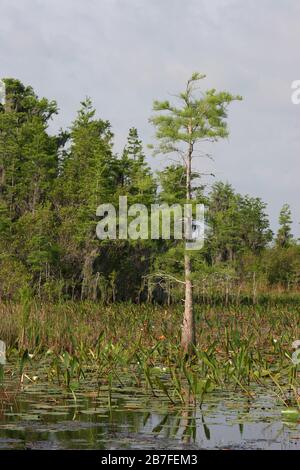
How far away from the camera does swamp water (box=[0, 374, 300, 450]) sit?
7.62 meters

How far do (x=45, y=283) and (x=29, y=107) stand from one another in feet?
50.1

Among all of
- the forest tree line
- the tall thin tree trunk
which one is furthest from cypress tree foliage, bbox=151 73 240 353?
the forest tree line

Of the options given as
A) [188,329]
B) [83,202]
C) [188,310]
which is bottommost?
[188,329]

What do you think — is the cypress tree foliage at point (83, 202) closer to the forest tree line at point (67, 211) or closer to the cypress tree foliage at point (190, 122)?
the forest tree line at point (67, 211)

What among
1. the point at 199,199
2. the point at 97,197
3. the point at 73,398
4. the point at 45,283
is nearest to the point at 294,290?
the point at 97,197

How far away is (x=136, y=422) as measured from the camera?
8703 mm

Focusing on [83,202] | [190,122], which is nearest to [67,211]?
[83,202]

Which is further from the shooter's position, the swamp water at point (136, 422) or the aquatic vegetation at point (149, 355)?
the aquatic vegetation at point (149, 355)

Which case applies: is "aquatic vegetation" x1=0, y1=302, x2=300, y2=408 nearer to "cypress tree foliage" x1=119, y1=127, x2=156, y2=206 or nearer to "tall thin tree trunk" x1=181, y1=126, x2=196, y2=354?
"tall thin tree trunk" x1=181, y1=126, x2=196, y2=354

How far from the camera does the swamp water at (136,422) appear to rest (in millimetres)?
7621

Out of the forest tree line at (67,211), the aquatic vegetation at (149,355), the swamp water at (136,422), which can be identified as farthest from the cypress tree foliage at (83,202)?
the swamp water at (136,422)

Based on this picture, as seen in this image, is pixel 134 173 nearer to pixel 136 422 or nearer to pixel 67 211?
pixel 67 211

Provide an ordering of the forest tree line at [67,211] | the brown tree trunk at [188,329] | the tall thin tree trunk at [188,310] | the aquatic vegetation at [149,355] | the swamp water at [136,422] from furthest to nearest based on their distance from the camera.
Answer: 1. the forest tree line at [67,211]
2. the tall thin tree trunk at [188,310]
3. the brown tree trunk at [188,329]
4. the aquatic vegetation at [149,355]
5. the swamp water at [136,422]

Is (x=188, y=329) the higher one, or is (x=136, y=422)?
(x=188, y=329)
